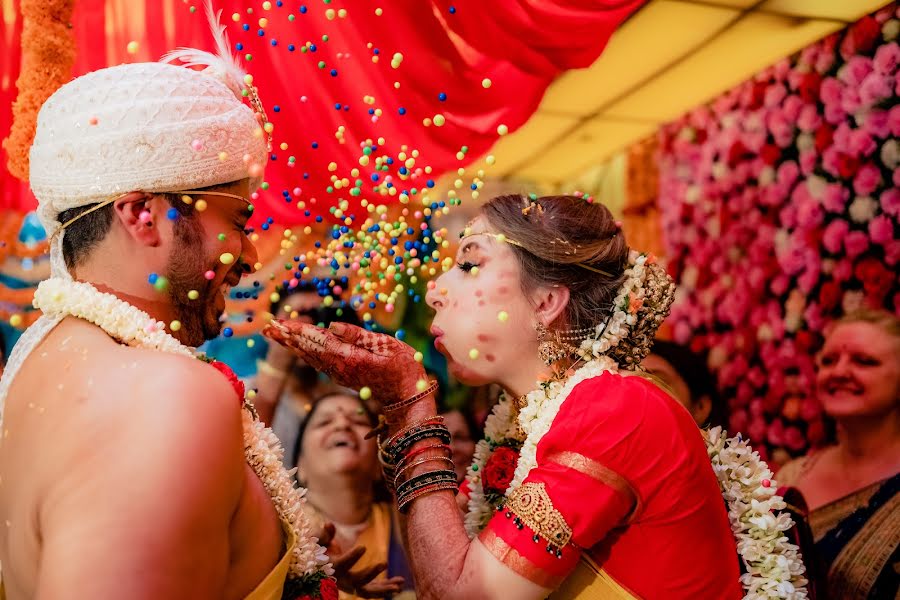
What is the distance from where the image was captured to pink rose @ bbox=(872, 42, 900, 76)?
4.06 m

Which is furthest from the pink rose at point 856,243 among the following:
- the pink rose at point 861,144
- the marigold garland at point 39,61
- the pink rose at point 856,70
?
the marigold garland at point 39,61

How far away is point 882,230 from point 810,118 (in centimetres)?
84

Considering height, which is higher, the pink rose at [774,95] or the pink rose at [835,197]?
the pink rose at [774,95]

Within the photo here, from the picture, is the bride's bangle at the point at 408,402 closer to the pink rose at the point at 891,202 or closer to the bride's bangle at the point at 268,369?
the bride's bangle at the point at 268,369

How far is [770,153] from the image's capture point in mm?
4910

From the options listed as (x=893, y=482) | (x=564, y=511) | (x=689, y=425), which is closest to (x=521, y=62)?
(x=689, y=425)

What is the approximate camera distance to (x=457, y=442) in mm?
4277

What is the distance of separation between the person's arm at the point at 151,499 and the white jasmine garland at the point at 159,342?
0.22 meters

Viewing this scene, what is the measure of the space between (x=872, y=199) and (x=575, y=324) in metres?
2.72

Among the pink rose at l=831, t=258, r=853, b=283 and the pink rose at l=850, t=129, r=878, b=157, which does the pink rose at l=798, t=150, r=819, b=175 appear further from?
the pink rose at l=831, t=258, r=853, b=283

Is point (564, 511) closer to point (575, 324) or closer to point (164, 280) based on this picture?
point (575, 324)

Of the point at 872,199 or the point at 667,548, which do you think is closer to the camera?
the point at 667,548

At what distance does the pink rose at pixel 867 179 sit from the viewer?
425cm

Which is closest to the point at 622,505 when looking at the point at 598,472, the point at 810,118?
the point at 598,472
